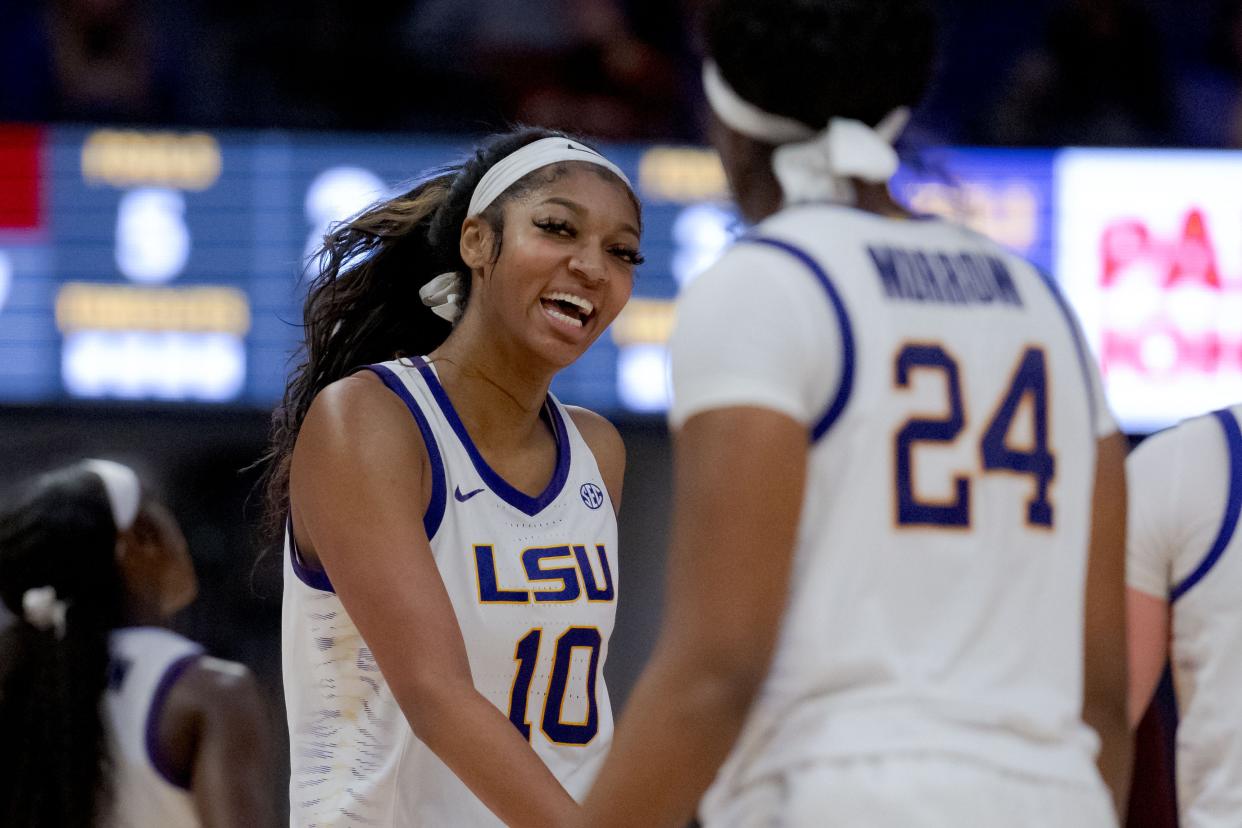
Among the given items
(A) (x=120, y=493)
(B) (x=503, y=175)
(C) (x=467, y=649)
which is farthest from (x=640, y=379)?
(C) (x=467, y=649)

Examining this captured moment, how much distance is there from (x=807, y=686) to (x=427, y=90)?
626cm

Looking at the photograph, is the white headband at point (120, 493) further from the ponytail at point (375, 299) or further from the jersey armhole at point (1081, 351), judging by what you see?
the jersey armhole at point (1081, 351)

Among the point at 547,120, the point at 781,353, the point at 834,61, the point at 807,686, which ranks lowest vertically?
the point at 807,686

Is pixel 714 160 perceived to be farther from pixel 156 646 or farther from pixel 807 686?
pixel 807 686

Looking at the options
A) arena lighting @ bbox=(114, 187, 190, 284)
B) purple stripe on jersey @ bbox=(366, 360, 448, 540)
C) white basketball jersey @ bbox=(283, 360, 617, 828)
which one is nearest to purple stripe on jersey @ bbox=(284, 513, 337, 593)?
white basketball jersey @ bbox=(283, 360, 617, 828)

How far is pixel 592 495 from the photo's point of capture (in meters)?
3.04

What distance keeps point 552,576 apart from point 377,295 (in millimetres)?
698

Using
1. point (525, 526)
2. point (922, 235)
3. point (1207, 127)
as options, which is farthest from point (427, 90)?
point (922, 235)

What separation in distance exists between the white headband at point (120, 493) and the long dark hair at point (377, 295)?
721mm

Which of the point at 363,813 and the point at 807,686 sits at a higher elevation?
the point at 807,686

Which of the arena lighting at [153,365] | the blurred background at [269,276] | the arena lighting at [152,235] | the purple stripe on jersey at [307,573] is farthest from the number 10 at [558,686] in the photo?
the arena lighting at [152,235]

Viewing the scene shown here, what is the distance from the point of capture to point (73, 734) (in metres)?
3.69

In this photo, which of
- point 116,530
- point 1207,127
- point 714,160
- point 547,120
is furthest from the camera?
point 1207,127

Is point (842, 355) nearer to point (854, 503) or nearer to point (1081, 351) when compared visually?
point (854, 503)
